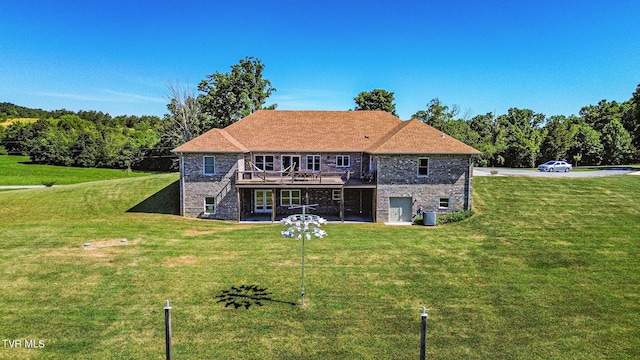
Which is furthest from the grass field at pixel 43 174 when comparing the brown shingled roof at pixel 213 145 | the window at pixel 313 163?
the window at pixel 313 163

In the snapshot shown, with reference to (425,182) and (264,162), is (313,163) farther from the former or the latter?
(425,182)

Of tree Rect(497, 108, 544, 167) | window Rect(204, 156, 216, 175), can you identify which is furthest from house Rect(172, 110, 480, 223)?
tree Rect(497, 108, 544, 167)

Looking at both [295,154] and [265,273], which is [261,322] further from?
[295,154]

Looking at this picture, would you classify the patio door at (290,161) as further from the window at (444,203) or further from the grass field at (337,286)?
the window at (444,203)

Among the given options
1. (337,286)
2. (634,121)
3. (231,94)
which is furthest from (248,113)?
(634,121)

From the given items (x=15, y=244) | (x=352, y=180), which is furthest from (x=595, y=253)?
(x=15, y=244)

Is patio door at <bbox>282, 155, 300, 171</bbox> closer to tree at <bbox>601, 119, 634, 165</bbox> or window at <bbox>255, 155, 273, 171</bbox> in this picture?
window at <bbox>255, 155, 273, 171</bbox>
